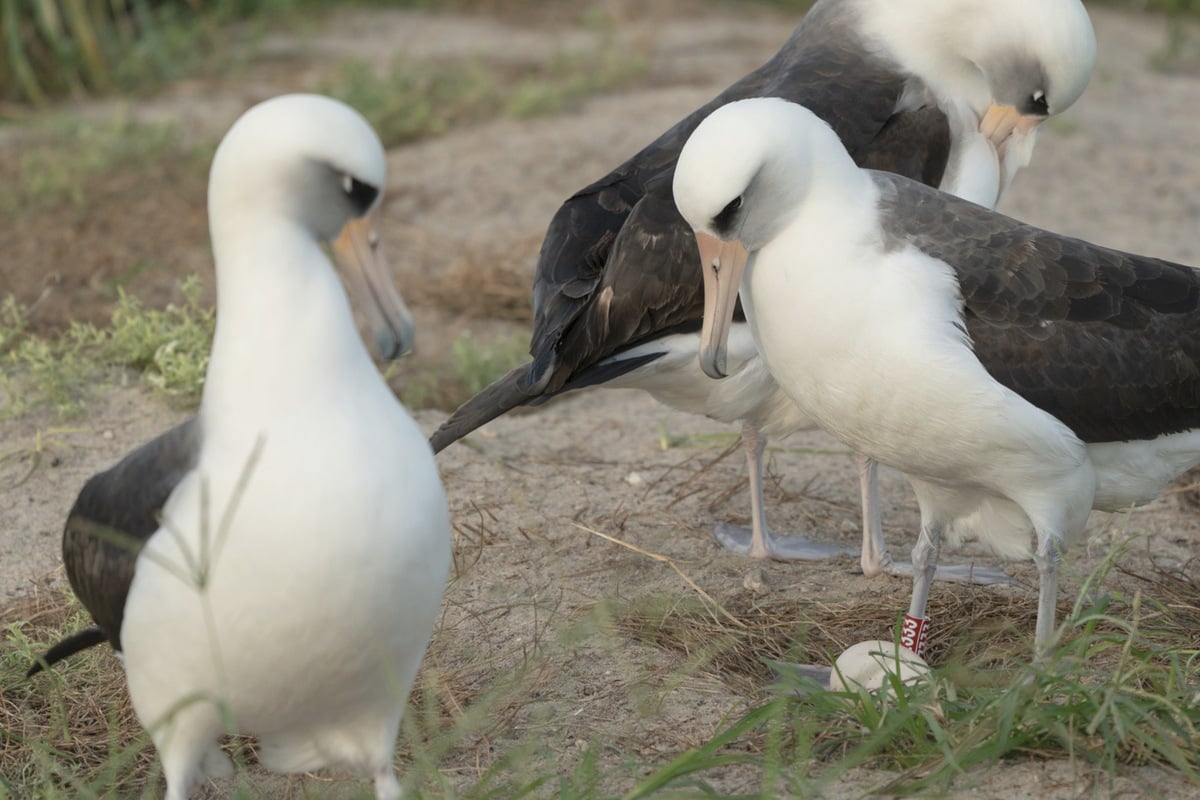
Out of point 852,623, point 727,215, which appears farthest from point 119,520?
point 852,623

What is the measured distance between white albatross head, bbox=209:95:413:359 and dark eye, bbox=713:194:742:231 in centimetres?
108

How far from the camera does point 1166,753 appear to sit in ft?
10.5

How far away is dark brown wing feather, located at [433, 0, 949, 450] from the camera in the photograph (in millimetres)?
4746

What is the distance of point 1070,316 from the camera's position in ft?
13.3

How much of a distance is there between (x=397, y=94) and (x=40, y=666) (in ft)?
22.2

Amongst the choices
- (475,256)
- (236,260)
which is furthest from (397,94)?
(236,260)

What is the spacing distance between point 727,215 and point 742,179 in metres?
0.11

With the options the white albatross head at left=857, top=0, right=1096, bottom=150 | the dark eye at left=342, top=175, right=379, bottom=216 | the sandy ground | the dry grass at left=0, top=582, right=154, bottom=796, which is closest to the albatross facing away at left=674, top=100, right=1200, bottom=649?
the sandy ground

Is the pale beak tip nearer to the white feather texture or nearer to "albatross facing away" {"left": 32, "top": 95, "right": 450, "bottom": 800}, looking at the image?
"albatross facing away" {"left": 32, "top": 95, "right": 450, "bottom": 800}

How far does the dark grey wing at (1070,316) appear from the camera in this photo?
156 inches

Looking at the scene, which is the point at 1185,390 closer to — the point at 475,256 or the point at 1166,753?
the point at 1166,753

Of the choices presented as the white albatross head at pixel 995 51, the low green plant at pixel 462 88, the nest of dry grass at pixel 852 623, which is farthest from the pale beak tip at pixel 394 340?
the low green plant at pixel 462 88

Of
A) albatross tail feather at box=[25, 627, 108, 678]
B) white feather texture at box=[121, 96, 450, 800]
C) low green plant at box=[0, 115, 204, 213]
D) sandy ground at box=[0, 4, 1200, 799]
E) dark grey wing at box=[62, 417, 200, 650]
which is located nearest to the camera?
white feather texture at box=[121, 96, 450, 800]

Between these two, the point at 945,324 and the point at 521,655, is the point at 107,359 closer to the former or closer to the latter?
the point at 521,655
